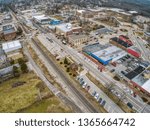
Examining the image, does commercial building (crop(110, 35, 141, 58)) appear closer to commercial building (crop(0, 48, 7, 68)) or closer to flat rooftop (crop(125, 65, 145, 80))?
flat rooftop (crop(125, 65, 145, 80))

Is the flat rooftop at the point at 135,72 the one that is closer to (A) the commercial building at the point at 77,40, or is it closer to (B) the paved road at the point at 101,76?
(B) the paved road at the point at 101,76

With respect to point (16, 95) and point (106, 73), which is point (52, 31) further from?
point (16, 95)

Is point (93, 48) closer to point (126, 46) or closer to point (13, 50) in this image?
point (126, 46)

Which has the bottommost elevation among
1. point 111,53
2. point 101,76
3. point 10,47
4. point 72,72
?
point 101,76

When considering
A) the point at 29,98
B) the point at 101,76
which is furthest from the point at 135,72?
the point at 29,98

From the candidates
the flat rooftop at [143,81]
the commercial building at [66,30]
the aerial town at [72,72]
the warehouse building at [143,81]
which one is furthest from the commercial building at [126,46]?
the commercial building at [66,30]

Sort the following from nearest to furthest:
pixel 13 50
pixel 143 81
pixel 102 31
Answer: pixel 143 81, pixel 13 50, pixel 102 31

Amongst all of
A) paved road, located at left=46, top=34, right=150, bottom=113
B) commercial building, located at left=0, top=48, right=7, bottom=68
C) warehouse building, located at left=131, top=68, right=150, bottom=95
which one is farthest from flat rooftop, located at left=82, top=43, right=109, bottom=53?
commercial building, located at left=0, top=48, right=7, bottom=68
